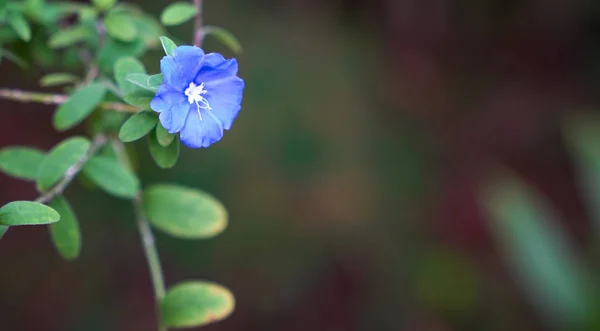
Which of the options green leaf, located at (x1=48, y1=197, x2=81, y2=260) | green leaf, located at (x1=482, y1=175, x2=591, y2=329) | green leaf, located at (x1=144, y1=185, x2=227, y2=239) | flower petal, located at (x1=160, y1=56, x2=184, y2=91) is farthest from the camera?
green leaf, located at (x1=482, y1=175, x2=591, y2=329)

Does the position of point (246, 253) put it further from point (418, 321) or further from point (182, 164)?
point (418, 321)

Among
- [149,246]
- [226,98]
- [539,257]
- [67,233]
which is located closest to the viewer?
[226,98]

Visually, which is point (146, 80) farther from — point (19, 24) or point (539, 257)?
point (539, 257)

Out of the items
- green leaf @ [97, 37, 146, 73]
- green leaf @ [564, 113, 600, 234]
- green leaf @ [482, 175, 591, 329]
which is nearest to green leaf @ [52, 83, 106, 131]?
green leaf @ [97, 37, 146, 73]

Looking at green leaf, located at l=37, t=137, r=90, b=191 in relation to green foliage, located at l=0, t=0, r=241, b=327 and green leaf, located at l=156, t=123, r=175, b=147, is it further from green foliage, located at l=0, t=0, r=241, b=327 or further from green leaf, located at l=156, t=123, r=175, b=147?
green leaf, located at l=156, t=123, r=175, b=147

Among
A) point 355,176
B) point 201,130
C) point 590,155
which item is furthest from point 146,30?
point 590,155

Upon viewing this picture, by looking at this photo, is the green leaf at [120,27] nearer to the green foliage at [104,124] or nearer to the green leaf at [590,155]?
the green foliage at [104,124]
